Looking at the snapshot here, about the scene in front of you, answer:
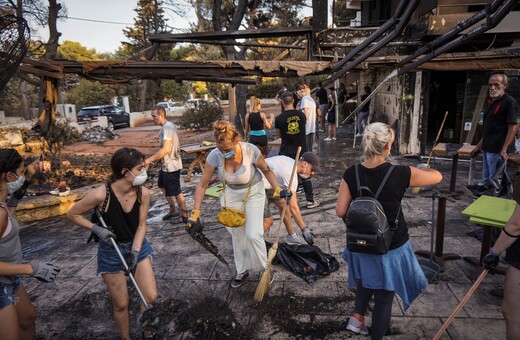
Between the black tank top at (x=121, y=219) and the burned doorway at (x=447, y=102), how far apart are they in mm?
11820

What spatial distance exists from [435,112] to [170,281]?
39.8 ft

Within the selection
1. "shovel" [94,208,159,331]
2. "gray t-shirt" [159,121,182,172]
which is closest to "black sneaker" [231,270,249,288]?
"shovel" [94,208,159,331]

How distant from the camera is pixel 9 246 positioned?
2701 millimetres

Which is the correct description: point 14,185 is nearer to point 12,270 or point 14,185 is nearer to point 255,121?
point 12,270

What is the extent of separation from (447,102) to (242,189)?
11.6 meters

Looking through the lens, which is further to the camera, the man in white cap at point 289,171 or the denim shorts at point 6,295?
the man in white cap at point 289,171

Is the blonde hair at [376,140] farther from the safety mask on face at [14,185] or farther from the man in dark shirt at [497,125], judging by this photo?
A: the man in dark shirt at [497,125]

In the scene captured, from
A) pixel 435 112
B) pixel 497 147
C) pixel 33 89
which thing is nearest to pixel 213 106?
pixel 435 112

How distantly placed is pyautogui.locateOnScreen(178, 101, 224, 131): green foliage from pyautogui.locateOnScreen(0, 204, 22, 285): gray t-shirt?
18.3 m

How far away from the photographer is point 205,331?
3.41m

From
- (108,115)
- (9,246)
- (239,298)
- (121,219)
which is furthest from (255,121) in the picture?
(108,115)

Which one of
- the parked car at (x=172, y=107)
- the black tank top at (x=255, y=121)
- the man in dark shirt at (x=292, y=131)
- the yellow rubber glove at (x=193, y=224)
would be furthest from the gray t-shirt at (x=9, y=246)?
the parked car at (x=172, y=107)

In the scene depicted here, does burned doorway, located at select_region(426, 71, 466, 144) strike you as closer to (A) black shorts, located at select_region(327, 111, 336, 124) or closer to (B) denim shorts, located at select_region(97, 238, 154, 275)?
(A) black shorts, located at select_region(327, 111, 336, 124)

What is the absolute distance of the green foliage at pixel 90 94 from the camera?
31906 millimetres
